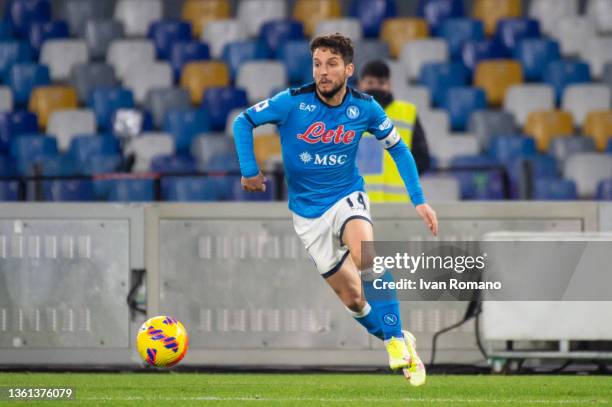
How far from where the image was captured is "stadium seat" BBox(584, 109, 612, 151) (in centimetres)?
1288

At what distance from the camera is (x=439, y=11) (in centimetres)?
1462

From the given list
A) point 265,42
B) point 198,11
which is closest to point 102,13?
point 198,11

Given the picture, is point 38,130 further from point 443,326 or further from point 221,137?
point 443,326

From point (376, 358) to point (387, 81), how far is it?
72.2 inches

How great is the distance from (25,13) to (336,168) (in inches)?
362

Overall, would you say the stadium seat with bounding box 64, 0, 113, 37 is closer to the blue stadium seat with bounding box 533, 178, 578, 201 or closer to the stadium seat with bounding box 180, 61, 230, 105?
the stadium seat with bounding box 180, 61, 230, 105

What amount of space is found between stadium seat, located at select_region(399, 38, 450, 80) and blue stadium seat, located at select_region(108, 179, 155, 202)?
351 cm

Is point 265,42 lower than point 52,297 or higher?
higher

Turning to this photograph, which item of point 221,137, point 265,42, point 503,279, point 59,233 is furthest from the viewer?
point 265,42

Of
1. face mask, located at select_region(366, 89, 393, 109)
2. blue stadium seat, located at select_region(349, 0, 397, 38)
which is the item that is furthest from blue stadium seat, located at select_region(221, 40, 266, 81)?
face mask, located at select_region(366, 89, 393, 109)

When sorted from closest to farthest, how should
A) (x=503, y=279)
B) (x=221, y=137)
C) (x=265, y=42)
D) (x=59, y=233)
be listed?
(x=503, y=279)
(x=59, y=233)
(x=221, y=137)
(x=265, y=42)

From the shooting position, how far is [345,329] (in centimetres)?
807

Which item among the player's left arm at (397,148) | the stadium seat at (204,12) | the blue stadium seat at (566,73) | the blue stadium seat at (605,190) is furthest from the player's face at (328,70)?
the stadium seat at (204,12)

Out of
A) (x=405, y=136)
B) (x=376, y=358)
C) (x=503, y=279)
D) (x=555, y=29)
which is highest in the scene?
(x=555, y=29)
